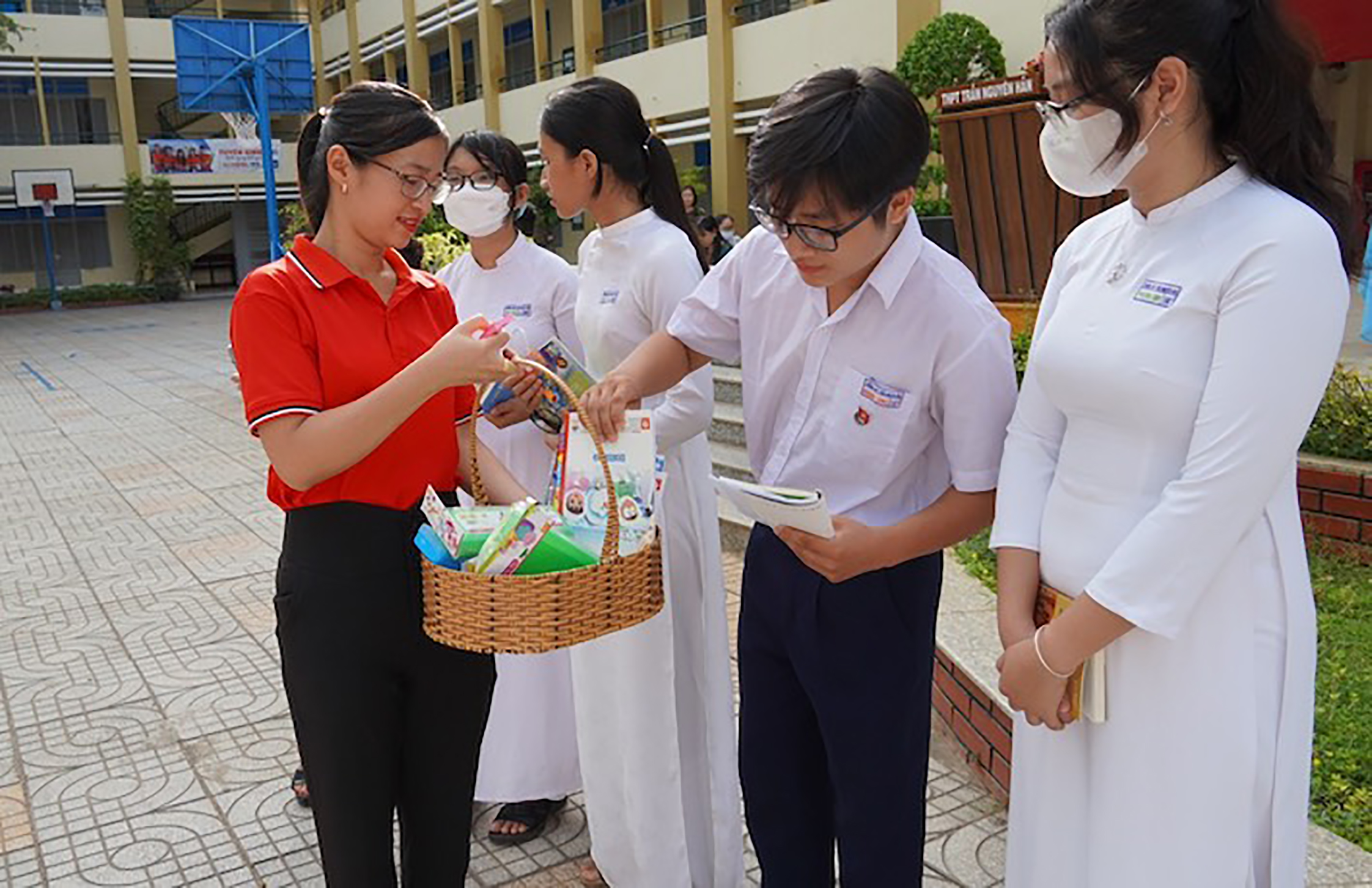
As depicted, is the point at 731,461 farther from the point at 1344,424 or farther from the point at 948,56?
the point at 948,56

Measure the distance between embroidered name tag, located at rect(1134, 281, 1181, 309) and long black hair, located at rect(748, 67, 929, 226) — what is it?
1.22 ft

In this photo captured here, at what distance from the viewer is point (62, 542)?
5848 millimetres

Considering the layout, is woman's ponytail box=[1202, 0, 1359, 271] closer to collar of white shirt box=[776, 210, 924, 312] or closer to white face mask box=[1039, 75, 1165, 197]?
white face mask box=[1039, 75, 1165, 197]

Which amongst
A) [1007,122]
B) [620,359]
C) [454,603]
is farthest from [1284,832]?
[1007,122]

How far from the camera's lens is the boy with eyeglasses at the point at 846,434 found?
1.64 meters

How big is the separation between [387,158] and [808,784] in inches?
50.2

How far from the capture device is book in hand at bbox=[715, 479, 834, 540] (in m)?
1.55

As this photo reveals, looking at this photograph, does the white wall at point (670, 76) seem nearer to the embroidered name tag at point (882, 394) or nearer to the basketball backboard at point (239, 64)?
the basketball backboard at point (239, 64)

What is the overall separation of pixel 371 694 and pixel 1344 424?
3.41 metres

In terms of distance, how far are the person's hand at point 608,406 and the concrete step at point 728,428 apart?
Answer: 13.1 feet

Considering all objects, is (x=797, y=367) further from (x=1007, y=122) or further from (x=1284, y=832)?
(x=1007, y=122)

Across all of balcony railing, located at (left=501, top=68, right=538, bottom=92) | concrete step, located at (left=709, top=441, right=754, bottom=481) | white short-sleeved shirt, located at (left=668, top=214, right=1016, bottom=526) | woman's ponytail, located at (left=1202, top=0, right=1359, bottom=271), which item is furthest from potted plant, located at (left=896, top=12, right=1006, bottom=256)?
balcony railing, located at (left=501, top=68, right=538, bottom=92)

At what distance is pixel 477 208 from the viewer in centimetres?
285

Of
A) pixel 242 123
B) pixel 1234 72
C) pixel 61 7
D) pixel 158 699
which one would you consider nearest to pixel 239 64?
pixel 242 123
